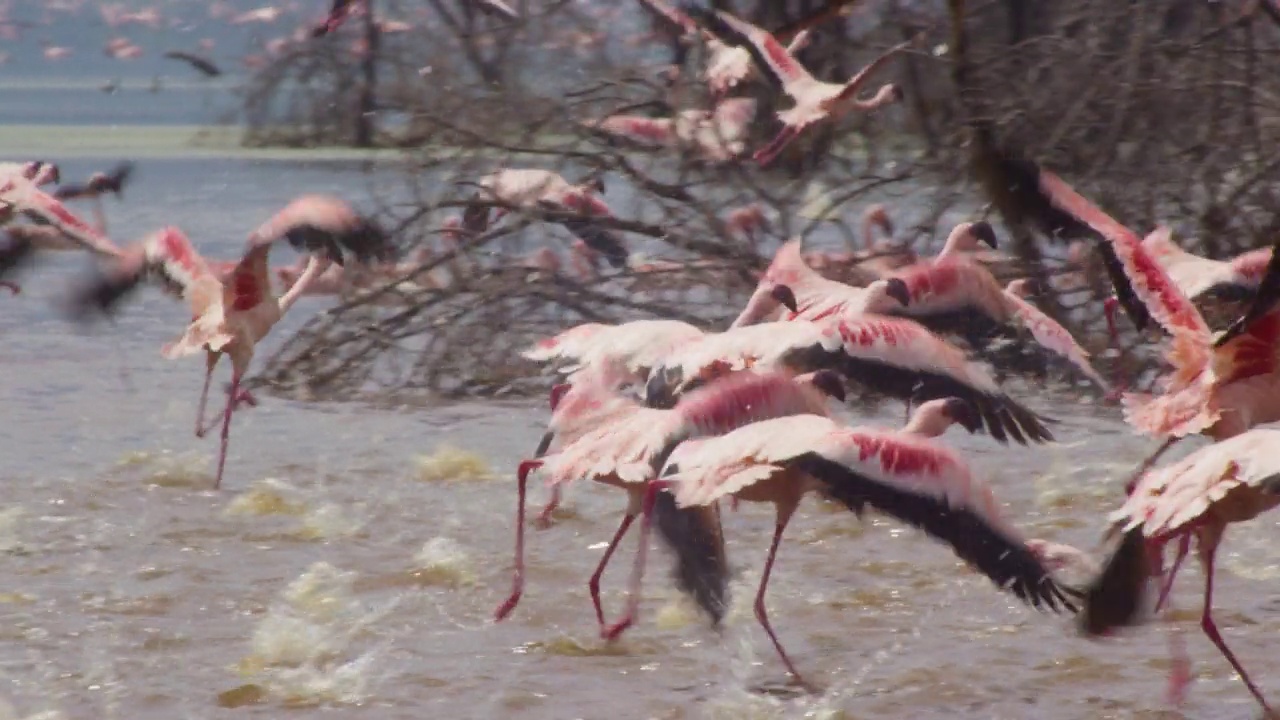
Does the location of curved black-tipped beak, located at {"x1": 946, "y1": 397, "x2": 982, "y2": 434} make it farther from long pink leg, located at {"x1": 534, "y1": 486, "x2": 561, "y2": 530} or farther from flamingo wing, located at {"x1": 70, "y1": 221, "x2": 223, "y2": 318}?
flamingo wing, located at {"x1": 70, "y1": 221, "x2": 223, "y2": 318}

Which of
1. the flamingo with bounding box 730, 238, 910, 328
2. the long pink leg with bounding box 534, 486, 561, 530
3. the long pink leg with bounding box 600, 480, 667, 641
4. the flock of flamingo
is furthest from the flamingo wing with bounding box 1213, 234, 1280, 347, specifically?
the long pink leg with bounding box 534, 486, 561, 530

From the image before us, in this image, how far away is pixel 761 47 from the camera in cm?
920

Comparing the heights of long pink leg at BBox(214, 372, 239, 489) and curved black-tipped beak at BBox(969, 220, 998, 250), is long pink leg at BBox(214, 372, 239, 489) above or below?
below

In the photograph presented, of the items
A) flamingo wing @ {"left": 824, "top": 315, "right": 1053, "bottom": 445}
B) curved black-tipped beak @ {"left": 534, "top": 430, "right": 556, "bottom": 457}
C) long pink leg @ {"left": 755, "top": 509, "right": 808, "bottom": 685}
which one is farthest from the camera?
curved black-tipped beak @ {"left": 534, "top": 430, "right": 556, "bottom": 457}

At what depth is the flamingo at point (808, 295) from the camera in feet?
20.4

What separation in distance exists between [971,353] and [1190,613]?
2448 millimetres

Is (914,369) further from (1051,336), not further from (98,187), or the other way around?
(98,187)

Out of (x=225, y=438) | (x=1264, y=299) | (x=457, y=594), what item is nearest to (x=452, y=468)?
(x=225, y=438)

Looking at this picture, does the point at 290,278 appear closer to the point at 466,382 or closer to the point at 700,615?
the point at 466,382

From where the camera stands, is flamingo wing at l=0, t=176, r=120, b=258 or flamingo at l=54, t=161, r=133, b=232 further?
flamingo at l=54, t=161, r=133, b=232

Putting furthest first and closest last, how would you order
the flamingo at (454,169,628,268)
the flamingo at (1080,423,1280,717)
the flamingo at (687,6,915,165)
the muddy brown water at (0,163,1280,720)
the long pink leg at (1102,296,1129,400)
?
the flamingo at (687,6,915,165)
the flamingo at (454,169,628,268)
the long pink leg at (1102,296,1129,400)
the muddy brown water at (0,163,1280,720)
the flamingo at (1080,423,1280,717)

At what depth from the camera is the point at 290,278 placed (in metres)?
11.7

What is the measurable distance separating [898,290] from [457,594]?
134cm

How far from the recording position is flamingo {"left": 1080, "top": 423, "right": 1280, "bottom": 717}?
4207mm
